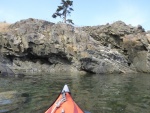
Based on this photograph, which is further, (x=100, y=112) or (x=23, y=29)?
(x=23, y=29)

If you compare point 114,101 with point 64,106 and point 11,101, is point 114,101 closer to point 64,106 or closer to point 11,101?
Answer: point 11,101

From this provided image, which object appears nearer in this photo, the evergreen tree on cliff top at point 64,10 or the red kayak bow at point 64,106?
the red kayak bow at point 64,106

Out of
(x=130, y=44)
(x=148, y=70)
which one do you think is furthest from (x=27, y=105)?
(x=130, y=44)

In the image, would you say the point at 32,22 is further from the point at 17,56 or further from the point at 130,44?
the point at 130,44

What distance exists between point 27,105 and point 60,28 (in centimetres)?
2581

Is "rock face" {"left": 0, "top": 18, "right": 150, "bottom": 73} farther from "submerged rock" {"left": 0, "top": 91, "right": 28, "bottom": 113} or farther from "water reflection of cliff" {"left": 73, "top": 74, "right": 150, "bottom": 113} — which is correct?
"submerged rock" {"left": 0, "top": 91, "right": 28, "bottom": 113}

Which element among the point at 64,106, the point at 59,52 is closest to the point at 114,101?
the point at 64,106

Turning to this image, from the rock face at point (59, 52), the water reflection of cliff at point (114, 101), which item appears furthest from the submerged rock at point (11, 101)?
the rock face at point (59, 52)

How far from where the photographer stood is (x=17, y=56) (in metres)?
36.7

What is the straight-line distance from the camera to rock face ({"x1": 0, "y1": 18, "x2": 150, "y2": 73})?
35.9 m

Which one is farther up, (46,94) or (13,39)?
(13,39)

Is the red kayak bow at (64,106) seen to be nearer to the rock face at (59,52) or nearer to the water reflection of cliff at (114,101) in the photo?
the water reflection of cliff at (114,101)

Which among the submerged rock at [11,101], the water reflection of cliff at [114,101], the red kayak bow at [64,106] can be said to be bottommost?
the water reflection of cliff at [114,101]

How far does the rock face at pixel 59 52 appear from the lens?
3588 cm
